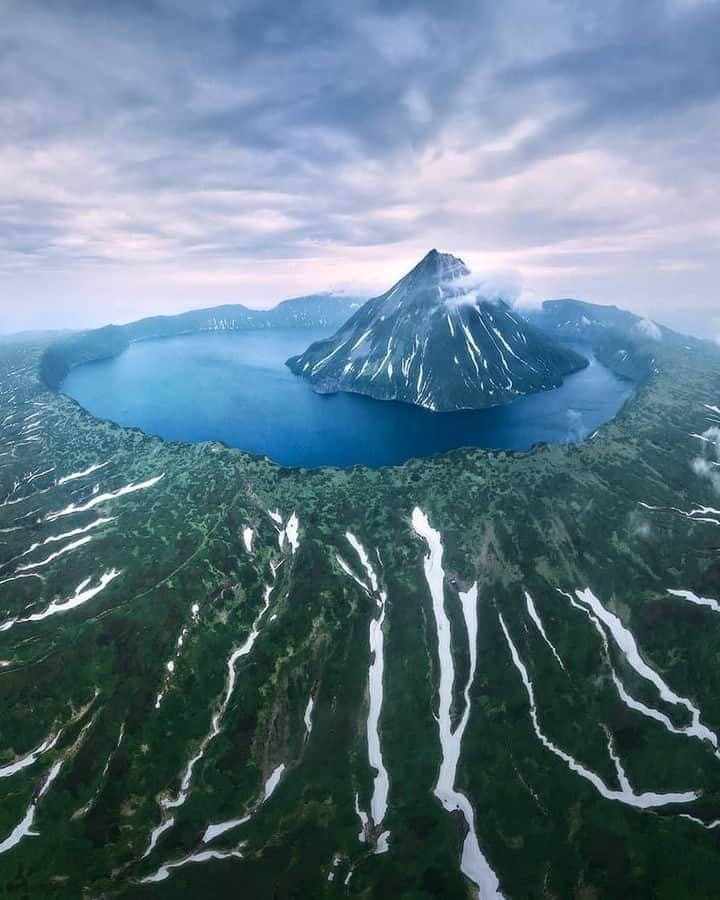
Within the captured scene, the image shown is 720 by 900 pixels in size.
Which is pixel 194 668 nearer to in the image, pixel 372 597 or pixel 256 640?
pixel 256 640

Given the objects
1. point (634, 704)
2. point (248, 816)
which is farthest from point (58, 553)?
point (634, 704)

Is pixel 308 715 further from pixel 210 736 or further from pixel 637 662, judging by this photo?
pixel 637 662

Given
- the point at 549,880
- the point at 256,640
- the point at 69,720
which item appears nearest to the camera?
the point at 549,880

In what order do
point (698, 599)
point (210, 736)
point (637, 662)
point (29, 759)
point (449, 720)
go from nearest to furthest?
1. point (29, 759)
2. point (210, 736)
3. point (449, 720)
4. point (637, 662)
5. point (698, 599)

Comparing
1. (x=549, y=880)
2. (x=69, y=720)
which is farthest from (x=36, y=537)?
(x=549, y=880)

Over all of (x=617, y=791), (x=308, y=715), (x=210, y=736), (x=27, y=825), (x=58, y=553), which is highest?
(x=58, y=553)

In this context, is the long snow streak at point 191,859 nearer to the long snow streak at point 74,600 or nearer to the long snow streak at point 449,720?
the long snow streak at point 449,720
